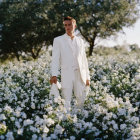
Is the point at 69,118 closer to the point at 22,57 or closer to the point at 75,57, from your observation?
the point at 75,57

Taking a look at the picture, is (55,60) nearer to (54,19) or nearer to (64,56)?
(64,56)

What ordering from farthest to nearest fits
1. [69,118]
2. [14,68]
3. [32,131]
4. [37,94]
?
[14,68] < [37,94] < [69,118] < [32,131]

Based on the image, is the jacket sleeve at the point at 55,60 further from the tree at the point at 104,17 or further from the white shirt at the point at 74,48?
the tree at the point at 104,17

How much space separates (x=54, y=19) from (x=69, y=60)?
25.3 m

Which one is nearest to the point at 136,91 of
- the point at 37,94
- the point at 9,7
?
the point at 37,94

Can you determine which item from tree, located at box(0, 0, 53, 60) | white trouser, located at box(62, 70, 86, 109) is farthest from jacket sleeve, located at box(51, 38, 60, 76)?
tree, located at box(0, 0, 53, 60)

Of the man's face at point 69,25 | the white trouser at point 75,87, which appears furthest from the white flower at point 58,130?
the man's face at point 69,25

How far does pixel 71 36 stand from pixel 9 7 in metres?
25.2

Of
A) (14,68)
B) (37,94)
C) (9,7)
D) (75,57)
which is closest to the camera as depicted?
(75,57)

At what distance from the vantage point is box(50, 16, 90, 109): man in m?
5.46

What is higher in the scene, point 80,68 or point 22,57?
point 80,68

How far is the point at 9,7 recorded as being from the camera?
96.3ft

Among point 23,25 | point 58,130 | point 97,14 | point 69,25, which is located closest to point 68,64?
point 69,25

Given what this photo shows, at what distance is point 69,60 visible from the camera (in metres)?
5.54
